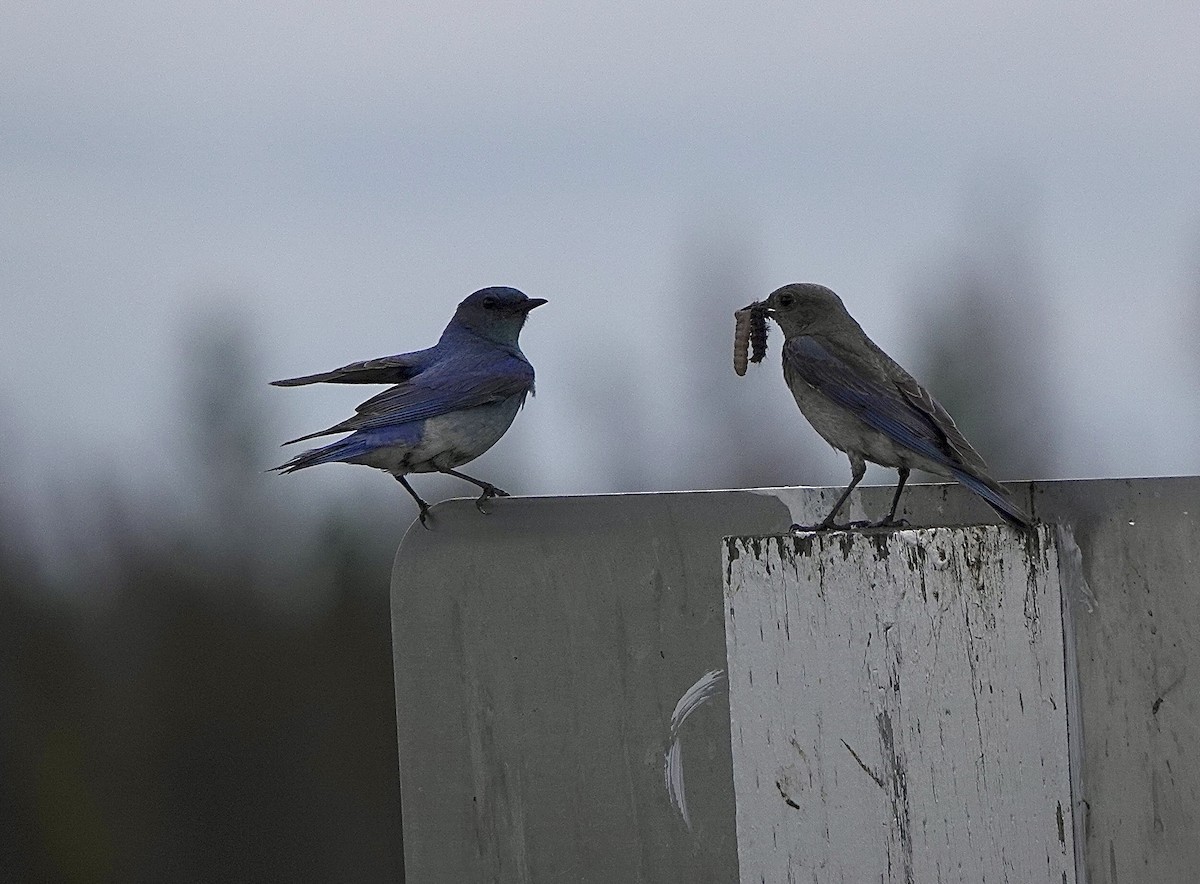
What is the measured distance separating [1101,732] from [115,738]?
1001 centimetres

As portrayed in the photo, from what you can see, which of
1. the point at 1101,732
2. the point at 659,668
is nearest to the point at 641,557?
the point at 659,668

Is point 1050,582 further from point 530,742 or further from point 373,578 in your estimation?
point 373,578

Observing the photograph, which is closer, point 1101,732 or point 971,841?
point 971,841

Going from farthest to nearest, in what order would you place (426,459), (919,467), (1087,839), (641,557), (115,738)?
(115,738) < (426,459) < (919,467) < (641,557) < (1087,839)

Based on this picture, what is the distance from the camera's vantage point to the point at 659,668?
338cm

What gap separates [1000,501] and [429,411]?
292 centimetres

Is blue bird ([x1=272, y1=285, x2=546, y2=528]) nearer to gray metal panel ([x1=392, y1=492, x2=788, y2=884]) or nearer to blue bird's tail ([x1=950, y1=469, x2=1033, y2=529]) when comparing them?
gray metal panel ([x1=392, y1=492, x2=788, y2=884])

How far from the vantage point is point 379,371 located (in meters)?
5.70

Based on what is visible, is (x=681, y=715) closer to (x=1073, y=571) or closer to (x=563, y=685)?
(x=563, y=685)

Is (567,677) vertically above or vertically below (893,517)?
below

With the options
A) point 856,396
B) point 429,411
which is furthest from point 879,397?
→ point 429,411

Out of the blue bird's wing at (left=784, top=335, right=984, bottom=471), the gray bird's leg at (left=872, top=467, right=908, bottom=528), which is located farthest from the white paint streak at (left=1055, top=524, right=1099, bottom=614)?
the blue bird's wing at (left=784, top=335, right=984, bottom=471)

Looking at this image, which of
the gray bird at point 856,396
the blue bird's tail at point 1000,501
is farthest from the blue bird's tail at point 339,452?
the blue bird's tail at point 1000,501

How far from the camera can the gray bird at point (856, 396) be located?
441 cm
